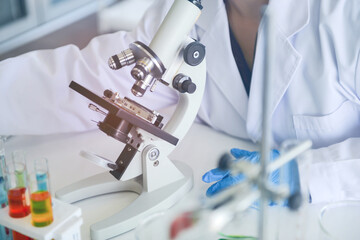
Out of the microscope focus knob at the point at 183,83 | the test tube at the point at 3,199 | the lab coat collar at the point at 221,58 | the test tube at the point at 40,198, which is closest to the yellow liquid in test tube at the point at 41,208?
the test tube at the point at 40,198

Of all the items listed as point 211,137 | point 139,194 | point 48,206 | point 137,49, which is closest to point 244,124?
point 211,137

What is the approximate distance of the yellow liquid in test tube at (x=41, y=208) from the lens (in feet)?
3.18

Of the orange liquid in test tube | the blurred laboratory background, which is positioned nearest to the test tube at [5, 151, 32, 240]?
the orange liquid in test tube

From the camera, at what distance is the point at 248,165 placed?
687 millimetres

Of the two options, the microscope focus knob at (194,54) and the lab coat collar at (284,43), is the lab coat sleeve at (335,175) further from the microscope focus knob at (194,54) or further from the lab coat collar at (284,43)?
the microscope focus knob at (194,54)

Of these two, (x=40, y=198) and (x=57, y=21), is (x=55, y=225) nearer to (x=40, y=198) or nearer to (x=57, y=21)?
(x=40, y=198)

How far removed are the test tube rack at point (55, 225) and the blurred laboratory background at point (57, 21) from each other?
1.60 metres

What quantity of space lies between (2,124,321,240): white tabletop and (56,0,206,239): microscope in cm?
5

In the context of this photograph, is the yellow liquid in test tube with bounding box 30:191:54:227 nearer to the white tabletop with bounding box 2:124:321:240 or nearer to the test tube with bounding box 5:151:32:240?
the test tube with bounding box 5:151:32:240

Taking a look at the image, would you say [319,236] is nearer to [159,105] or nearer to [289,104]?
[289,104]

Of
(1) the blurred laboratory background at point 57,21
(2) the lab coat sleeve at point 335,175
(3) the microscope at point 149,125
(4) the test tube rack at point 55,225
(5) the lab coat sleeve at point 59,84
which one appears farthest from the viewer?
(1) the blurred laboratory background at point 57,21

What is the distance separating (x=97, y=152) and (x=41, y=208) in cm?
Answer: 58

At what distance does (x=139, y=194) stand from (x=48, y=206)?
0.40 metres

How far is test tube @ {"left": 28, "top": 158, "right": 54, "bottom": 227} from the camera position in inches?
38.3
